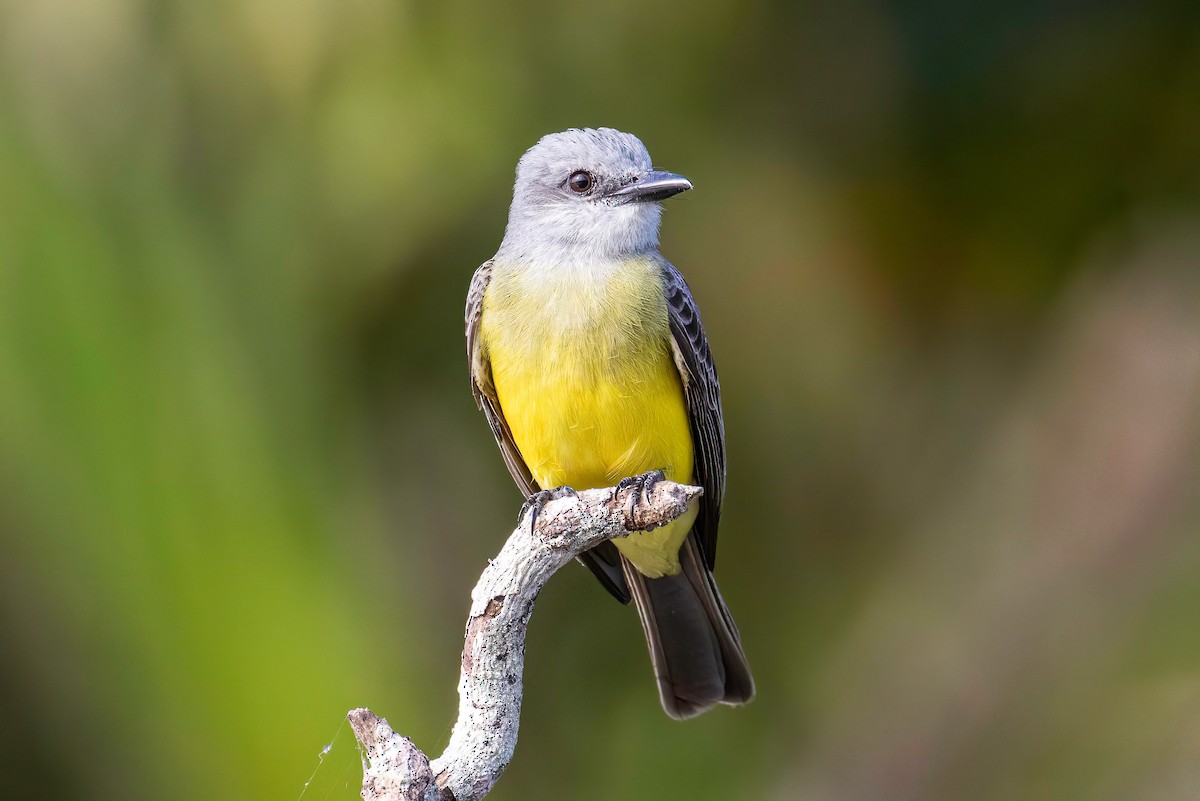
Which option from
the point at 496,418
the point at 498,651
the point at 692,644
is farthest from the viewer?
the point at 692,644

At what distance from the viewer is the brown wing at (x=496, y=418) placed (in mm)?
3525

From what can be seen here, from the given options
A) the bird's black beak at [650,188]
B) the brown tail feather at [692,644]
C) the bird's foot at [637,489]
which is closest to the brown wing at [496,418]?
the brown tail feather at [692,644]

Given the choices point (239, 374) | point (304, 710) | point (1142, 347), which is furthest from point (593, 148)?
point (1142, 347)

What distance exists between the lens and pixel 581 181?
3.43m

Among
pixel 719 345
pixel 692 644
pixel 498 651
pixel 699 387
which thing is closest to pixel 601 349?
pixel 699 387

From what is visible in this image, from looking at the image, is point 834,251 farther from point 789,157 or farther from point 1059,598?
point 1059,598

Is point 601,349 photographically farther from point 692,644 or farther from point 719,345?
point 719,345

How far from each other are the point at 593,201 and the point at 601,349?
46 cm

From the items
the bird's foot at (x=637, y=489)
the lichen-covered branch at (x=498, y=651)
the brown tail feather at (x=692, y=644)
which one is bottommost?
the brown tail feather at (x=692, y=644)

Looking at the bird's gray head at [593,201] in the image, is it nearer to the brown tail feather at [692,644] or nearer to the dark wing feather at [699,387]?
the dark wing feather at [699,387]

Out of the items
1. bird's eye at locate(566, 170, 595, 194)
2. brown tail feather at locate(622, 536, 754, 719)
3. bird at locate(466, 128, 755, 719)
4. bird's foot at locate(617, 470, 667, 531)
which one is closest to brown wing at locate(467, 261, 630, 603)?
bird at locate(466, 128, 755, 719)

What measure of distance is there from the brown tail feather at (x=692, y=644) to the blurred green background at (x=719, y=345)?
2.89ft

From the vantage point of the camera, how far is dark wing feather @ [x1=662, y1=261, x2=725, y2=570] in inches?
134

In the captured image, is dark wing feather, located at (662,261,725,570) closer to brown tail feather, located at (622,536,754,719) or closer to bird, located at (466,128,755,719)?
bird, located at (466,128,755,719)
